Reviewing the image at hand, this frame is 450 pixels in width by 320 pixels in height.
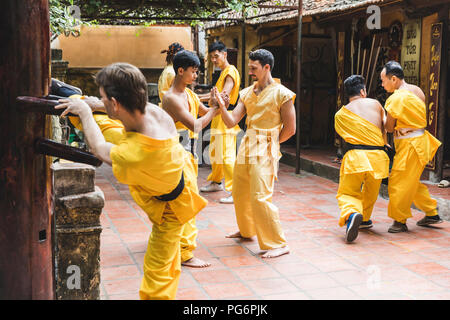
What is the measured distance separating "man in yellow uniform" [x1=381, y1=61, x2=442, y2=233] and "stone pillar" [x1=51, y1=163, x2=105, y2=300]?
375cm

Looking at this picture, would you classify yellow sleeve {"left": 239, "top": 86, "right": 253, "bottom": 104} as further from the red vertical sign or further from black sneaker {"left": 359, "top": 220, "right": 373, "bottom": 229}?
the red vertical sign

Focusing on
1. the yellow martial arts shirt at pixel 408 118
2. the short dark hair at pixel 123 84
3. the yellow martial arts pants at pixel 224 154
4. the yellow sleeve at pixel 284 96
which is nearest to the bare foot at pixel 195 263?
the yellow sleeve at pixel 284 96

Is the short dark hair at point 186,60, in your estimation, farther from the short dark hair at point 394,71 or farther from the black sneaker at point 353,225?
the short dark hair at point 394,71

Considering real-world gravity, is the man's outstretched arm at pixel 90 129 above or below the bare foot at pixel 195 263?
above

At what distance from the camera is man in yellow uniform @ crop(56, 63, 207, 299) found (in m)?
2.75

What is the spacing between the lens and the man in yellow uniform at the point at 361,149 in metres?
5.61

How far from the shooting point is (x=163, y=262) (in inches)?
125

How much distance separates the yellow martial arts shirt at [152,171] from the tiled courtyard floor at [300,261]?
95 centimetres

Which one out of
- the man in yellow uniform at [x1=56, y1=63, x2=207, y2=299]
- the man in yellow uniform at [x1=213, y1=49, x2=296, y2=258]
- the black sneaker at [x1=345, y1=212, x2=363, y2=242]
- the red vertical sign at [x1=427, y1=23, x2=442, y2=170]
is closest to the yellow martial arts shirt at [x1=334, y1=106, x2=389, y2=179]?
the black sneaker at [x1=345, y1=212, x2=363, y2=242]

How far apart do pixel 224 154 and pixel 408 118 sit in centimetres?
274

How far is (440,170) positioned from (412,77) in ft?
5.66

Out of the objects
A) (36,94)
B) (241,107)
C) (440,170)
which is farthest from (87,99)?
(440,170)

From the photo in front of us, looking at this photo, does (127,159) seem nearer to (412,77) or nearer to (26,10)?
(26,10)
